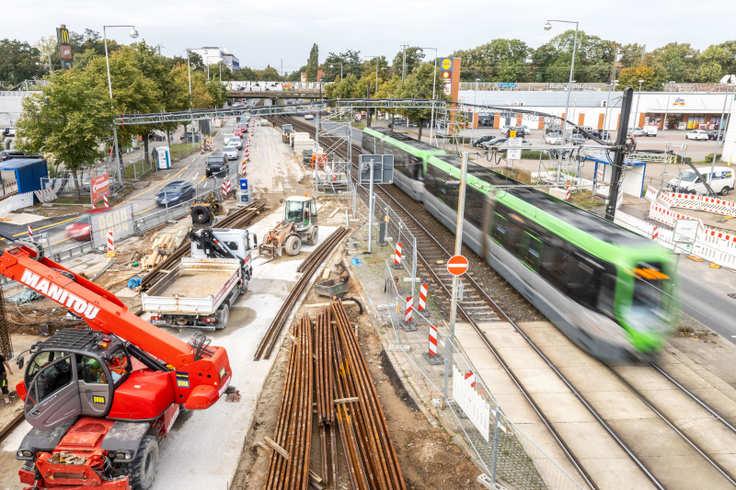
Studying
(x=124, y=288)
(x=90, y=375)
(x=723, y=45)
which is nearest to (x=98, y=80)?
(x=124, y=288)

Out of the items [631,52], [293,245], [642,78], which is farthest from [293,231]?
[631,52]

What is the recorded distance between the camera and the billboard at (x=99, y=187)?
1059 inches

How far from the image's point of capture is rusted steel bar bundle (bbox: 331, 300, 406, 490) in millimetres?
8469

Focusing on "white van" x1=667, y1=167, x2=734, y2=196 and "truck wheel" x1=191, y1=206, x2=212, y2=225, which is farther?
"white van" x1=667, y1=167, x2=734, y2=196

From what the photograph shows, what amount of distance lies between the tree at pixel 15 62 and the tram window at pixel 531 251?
327ft

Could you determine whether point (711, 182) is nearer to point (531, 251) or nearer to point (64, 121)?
point (531, 251)

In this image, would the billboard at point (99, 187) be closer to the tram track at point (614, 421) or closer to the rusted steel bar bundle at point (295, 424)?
the tram track at point (614, 421)

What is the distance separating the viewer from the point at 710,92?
69000 millimetres

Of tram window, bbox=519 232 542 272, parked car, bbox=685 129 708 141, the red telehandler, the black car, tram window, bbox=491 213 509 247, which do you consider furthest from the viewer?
parked car, bbox=685 129 708 141

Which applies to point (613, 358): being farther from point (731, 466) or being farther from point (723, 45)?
point (723, 45)

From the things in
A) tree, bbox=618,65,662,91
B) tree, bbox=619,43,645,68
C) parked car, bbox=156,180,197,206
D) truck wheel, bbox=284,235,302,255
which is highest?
tree, bbox=619,43,645,68

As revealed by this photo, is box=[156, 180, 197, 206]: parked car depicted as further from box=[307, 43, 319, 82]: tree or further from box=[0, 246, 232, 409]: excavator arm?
box=[307, 43, 319, 82]: tree

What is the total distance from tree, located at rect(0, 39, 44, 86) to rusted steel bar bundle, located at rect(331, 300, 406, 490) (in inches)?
3925

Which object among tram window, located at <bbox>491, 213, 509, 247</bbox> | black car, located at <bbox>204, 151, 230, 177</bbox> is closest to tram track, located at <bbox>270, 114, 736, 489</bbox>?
tram window, located at <bbox>491, 213, 509, 247</bbox>
